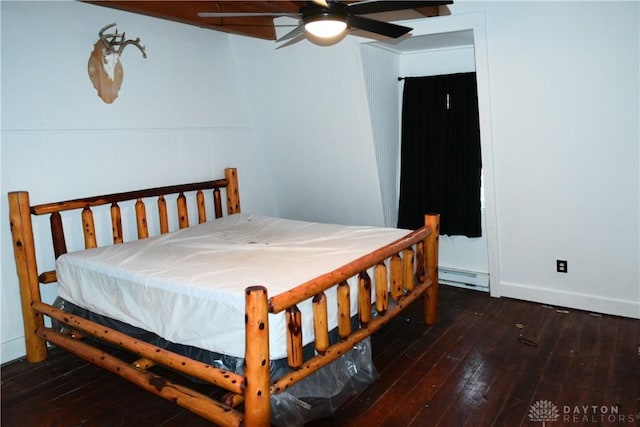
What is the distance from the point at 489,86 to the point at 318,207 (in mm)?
2021

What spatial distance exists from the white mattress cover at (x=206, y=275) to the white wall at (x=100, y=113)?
0.52m

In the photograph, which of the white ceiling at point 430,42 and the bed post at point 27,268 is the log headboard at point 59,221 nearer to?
the bed post at point 27,268

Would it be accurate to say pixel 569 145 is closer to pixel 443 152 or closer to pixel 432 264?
pixel 443 152

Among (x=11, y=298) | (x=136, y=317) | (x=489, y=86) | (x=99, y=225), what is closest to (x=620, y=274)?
(x=489, y=86)

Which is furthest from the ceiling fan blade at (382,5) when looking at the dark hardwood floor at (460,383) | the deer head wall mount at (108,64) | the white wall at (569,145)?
the dark hardwood floor at (460,383)

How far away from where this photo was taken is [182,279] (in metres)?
2.42

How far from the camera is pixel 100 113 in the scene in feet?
11.0

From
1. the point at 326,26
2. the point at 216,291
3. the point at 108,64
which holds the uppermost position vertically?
the point at 108,64

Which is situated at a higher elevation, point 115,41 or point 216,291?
point 115,41

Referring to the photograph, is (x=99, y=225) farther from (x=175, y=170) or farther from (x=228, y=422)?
(x=228, y=422)

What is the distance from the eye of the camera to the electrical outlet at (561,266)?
3.60m

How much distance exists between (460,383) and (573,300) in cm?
154

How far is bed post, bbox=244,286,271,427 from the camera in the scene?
1.90 metres

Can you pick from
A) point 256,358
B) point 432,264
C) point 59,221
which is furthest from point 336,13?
point 59,221
